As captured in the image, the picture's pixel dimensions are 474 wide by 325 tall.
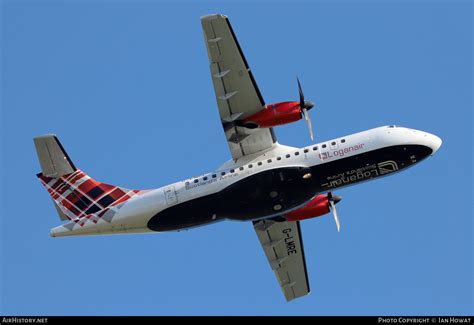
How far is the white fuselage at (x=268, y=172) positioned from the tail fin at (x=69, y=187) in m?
1.02

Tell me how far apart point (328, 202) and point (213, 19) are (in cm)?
925

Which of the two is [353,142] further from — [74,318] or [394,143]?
[74,318]

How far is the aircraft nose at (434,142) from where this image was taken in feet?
104

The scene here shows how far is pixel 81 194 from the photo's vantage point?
33875 mm

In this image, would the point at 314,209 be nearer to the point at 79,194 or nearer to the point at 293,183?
the point at 293,183

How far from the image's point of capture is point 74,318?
26.4 meters

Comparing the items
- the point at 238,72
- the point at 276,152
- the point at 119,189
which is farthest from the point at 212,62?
the point at 119,189

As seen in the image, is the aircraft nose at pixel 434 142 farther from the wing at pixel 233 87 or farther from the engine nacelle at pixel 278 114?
the wing at pixel 233 87

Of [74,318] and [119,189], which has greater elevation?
[119,189]

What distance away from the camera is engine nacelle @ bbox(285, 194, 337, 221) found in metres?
33.9

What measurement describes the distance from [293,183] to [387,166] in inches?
150

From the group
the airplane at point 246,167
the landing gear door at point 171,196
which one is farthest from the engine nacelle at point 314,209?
the landing gear door at point 171,196

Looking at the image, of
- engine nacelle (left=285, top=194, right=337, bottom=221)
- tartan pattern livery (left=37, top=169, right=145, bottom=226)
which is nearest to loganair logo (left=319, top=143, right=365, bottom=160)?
engine nacelle (left=285, top=194, right=337, bottom=221)

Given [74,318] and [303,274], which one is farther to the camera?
[303,274]
